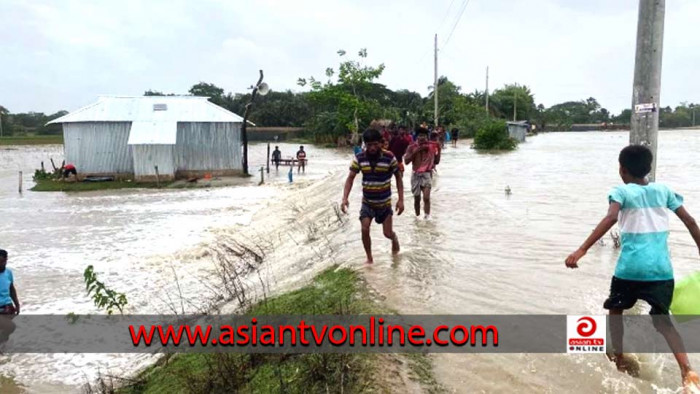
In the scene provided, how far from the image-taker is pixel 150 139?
27.1 m

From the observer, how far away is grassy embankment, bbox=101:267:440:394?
11.0ft

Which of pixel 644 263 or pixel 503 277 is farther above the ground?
pixel 644 263

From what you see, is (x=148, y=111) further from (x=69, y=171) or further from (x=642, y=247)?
(x=642, y=247)

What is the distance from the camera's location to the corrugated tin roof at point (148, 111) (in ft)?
91.8

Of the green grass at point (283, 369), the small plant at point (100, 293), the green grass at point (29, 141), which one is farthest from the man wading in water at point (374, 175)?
the green grass at point (29, 141)

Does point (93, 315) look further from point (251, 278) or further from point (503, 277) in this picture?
point (503, 277)

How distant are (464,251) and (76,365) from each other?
5.07 meters

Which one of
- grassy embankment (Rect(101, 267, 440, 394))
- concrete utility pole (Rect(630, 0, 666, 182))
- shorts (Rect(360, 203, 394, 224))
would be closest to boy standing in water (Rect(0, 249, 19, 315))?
grassy embankment (Rect(101, 267, 440, 394))

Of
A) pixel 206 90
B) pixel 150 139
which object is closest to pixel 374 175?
pixel 150 139

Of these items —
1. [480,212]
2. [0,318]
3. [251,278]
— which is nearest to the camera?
[0,318]

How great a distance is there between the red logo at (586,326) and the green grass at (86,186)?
82.1 ft

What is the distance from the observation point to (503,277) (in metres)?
6.07

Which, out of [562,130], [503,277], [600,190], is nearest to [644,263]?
[503,277]

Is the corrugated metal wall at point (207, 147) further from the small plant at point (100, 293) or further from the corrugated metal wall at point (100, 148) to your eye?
the small plant at point (100, 293)
